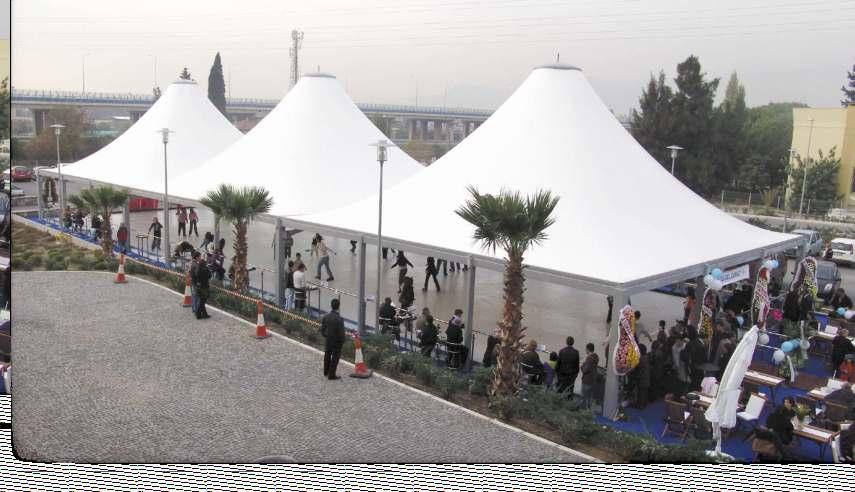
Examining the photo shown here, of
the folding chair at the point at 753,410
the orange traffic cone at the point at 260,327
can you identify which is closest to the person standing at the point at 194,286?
the orange traffic cone at the point at 260,327

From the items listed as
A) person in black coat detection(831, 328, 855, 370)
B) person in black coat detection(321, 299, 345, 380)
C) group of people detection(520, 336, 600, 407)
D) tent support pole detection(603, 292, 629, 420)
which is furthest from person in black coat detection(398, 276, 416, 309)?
person in black coat detection(831, 328, 855, 370)

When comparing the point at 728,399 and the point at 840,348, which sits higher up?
the point at 728,399

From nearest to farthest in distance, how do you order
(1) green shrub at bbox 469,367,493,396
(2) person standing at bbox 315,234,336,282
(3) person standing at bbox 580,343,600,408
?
(3) person standing at bbox 580,343,600,408
(1) green shrub at bbox 469,367,493,396
(2) person standing at bbox 315,234,336,282

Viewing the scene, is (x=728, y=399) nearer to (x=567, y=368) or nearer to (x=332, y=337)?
(x=567, y=368)

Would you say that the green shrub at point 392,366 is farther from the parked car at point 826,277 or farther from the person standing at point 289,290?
the parked car at point 826,277

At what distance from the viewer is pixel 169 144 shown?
73.4 ft

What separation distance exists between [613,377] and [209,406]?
5.04 metres

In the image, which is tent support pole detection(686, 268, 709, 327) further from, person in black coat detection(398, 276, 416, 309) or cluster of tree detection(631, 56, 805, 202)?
cluster of tree detection(631, 56, 805, 202)

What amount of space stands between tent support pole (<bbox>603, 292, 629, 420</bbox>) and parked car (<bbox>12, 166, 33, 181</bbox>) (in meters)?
40.9

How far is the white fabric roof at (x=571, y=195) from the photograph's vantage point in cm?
1072

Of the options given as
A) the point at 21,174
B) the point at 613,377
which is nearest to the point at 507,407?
the point at 613,377

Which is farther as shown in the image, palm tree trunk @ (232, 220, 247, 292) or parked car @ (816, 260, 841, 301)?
parked car @ (816, 260, 841, 301)

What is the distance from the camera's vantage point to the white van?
22.9 m

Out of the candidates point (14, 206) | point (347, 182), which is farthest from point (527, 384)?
point (14, 206)
